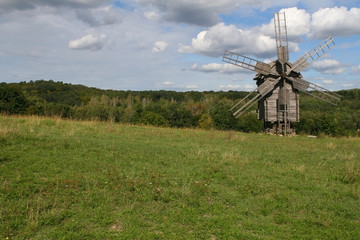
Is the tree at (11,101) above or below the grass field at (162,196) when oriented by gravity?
above

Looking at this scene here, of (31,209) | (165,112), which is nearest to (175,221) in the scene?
(31,209)

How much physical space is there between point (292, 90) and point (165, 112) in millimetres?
30208

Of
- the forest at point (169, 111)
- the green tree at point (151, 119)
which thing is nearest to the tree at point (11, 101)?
the forest at point (169, 111)

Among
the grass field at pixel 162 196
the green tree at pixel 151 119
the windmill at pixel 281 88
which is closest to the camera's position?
the grass field at pixel 162 196

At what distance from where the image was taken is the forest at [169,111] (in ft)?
117

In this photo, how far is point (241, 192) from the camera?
6.98 meters

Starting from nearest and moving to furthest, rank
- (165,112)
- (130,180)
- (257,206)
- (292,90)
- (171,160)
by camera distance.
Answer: (257,206) → (130,180) → (171,160) → (292,90) → (165,112)

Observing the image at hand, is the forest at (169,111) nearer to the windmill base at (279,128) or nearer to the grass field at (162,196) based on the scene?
the windmill base at (279,128)

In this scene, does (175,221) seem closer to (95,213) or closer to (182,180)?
(95,213)

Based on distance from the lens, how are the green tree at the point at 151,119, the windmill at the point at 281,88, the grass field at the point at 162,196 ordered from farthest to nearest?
the green tree at the point at 151,119, the windmill at the point at 281,88, the grass field at the point at 162,196

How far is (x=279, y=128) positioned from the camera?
2406 cm

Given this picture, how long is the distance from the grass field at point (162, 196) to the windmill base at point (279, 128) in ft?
47.0

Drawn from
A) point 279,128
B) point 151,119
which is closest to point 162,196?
point 279,128

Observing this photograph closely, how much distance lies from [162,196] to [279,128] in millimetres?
19605
